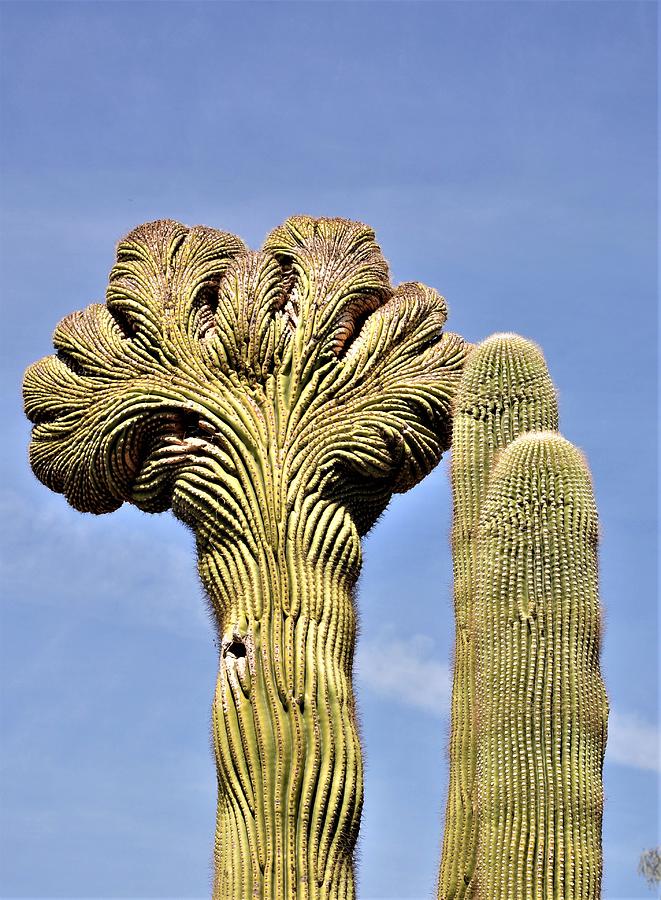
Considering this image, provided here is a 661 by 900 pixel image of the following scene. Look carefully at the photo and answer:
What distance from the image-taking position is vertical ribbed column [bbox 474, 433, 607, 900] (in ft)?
34.6

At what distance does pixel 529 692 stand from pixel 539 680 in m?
0.09

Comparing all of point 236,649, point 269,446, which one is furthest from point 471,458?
point 236,649

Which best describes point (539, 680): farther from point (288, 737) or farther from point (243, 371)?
point (243, 371)

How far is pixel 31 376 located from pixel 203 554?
8.07ft

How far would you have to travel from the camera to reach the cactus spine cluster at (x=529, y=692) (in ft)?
34.7

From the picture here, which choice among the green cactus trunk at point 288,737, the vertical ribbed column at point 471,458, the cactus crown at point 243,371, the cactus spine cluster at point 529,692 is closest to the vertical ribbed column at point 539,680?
the cactus spine cluster at point 529,692

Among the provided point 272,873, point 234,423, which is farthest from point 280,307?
point 272,873

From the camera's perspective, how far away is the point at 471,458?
486 inches

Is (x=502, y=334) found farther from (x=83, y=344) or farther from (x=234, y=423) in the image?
(x=83, y=344)

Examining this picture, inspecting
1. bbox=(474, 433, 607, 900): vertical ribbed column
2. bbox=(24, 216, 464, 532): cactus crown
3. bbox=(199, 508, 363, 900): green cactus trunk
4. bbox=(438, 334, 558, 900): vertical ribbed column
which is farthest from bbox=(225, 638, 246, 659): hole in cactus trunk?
bbox=(474, 433, 607, 900): vertical ribbed column

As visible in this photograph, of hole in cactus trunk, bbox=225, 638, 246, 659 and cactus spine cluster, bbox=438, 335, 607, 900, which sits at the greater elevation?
hole in cactus trunk, bbox=225, 638, 246, 659

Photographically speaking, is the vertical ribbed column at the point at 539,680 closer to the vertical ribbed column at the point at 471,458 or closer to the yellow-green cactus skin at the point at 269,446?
the vertical ribbed column at the point at 471,458

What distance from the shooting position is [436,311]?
1459 cm

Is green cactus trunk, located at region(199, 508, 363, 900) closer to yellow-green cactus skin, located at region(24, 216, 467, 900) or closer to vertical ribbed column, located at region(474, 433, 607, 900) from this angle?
yellow-green cactus skin, located at region(24, 216, 467, 900)
